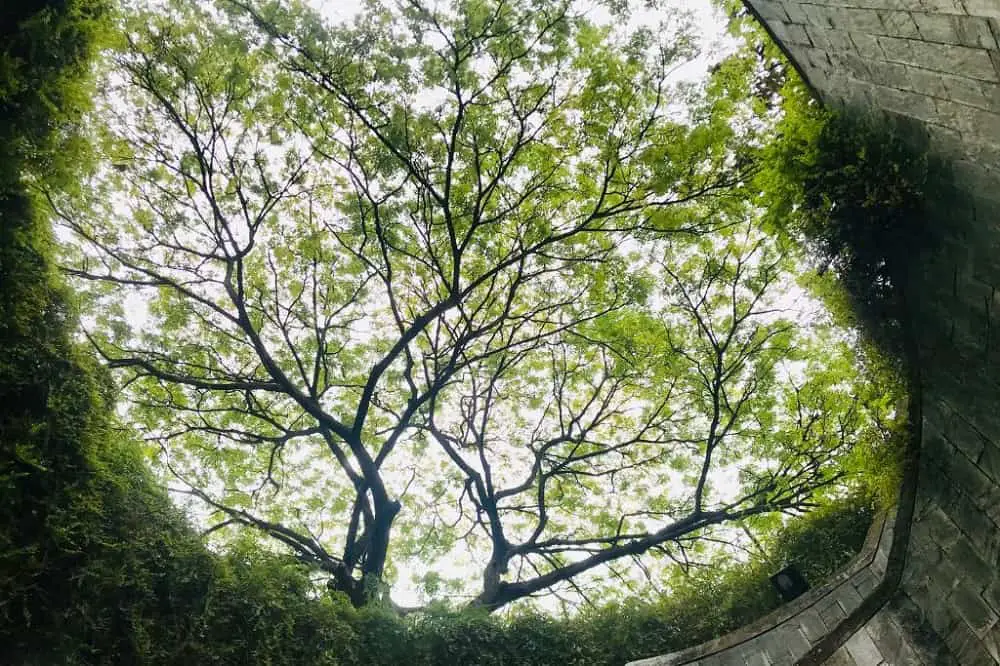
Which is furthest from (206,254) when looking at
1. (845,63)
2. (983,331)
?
(983,331)

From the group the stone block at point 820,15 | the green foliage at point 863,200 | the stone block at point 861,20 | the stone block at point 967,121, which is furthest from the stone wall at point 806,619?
the stone block at point 820,15

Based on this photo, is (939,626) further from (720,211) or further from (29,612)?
(29,612)

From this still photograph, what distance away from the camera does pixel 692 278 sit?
7848 millimetres

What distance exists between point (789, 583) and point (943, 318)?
11.0 ft

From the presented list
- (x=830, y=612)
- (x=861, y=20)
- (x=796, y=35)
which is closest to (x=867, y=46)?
(x=861, y=20)

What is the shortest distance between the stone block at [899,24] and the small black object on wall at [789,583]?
4.92 meters

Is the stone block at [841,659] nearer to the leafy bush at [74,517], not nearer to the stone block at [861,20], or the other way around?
the leafy bush at [74,517]

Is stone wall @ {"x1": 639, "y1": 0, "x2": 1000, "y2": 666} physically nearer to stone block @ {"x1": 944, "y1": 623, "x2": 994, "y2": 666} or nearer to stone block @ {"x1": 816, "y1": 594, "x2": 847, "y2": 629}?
stone block @ {"x1": 944, "y1": 623, "x2": 994, "y2": 666}

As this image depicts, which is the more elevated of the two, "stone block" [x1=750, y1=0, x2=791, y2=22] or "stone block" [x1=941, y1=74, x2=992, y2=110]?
"stone block" [x1=750, y1=0, x2=791, y2=22]

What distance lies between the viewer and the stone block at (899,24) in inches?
107

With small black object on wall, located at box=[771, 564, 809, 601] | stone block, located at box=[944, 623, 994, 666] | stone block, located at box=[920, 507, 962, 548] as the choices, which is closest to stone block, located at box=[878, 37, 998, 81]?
stone block, located at box=[920, 507, 962, 548]

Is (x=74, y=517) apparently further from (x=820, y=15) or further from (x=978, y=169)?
(x=820, y=15)

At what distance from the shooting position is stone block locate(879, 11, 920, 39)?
8.90 ft

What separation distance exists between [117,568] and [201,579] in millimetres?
727
